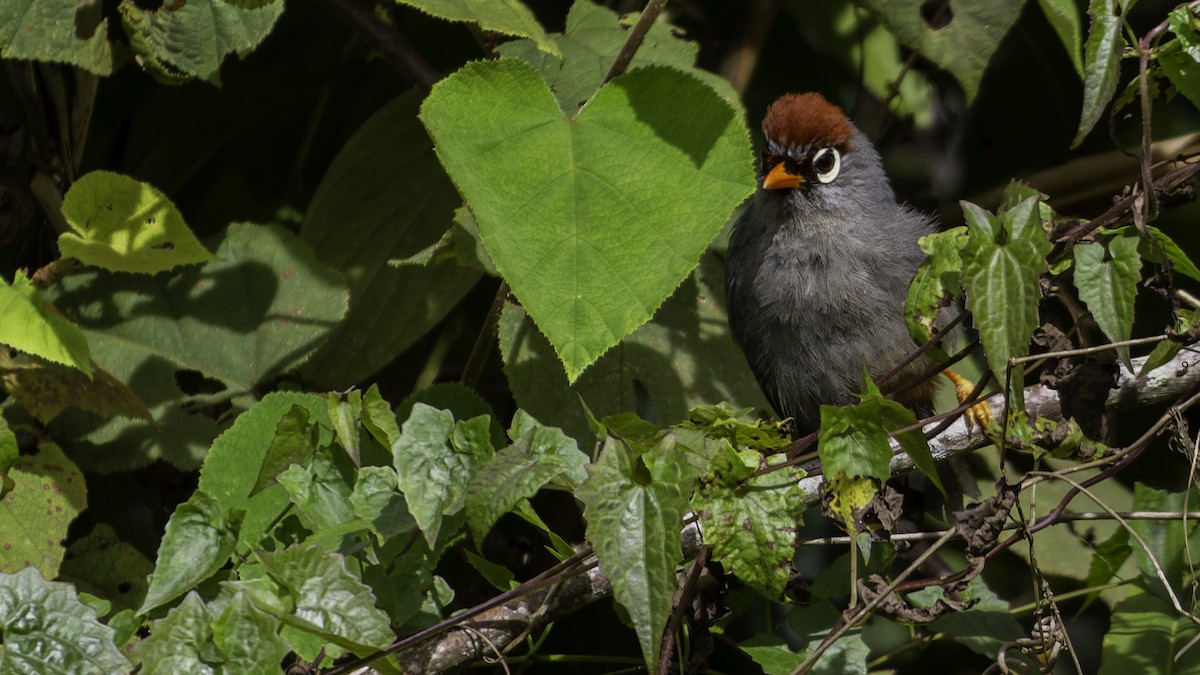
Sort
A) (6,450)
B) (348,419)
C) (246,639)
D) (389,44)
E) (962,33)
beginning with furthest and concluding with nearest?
(389,44), (962,33), (6,450), (348,419), (246,639)

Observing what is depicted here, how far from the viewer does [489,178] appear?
1.71 m

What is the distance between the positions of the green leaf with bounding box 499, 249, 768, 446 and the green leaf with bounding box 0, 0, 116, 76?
84 centimetres

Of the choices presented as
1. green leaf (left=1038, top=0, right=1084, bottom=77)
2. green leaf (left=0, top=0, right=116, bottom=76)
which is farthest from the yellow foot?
green leaf (left=0, top=0, right=116, bottom=76)

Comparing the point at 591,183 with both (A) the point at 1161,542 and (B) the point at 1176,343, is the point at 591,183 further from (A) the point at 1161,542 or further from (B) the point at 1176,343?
(A) the point at 1161,542

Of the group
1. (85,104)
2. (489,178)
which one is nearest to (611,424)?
(489,178)

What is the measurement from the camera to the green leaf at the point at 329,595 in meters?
1.46

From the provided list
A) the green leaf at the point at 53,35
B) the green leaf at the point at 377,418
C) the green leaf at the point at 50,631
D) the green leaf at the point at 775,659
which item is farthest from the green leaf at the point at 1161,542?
the green leaf at the point at 53,35

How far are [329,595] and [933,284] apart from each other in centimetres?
88

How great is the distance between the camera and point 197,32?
213cm

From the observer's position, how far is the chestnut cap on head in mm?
2977

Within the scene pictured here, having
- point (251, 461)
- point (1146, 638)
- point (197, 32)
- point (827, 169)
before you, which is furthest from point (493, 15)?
point (1146, 638)

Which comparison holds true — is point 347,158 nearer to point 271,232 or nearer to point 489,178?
point 271,232

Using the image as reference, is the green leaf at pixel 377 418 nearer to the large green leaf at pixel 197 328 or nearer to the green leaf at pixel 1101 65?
the large green leaf at pixel 197 328

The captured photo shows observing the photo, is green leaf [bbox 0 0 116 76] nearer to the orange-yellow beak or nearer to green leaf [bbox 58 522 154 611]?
green leaf [bbox 58 522 154 611]
